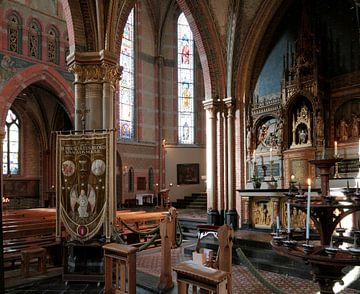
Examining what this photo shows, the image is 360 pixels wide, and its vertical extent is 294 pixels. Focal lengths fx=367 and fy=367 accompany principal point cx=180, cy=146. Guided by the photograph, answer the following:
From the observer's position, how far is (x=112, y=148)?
675 cm

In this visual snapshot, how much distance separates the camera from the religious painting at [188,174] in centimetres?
2078

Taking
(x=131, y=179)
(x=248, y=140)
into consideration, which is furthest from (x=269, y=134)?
(x=131, y=179)

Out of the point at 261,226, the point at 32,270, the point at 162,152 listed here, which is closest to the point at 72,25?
the point at 32,270

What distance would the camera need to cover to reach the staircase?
19.1m

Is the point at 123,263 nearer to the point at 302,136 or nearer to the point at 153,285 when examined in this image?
the point at 153,285

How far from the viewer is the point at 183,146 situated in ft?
68.8

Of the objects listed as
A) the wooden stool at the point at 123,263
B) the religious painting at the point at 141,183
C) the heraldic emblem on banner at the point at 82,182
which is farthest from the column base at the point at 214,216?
the religious painting at the point at 141,183

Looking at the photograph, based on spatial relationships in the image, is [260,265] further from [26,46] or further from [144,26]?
[144,26]

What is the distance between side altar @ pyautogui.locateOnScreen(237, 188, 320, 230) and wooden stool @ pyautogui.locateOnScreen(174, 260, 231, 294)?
19.9 feet

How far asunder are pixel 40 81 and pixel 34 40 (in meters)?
1.81

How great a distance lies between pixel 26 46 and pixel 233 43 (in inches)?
379

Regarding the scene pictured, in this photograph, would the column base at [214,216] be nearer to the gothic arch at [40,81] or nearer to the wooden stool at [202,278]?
the wooden stool at [202,278]

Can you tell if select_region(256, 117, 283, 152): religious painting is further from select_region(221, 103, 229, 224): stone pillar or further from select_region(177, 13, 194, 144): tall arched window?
A: select_region(177, 13, 194, 144): tall arched window

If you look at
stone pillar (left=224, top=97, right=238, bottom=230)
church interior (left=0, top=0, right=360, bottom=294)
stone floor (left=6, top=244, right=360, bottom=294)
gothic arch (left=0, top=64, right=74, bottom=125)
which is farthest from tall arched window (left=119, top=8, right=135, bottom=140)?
stone floor (left=6, top=244, right=360, bottom=294)
